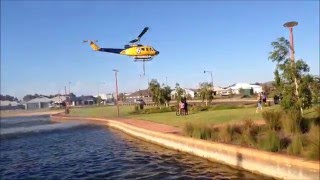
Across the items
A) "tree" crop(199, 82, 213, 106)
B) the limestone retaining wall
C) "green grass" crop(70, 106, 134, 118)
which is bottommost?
the limestone retaining wall

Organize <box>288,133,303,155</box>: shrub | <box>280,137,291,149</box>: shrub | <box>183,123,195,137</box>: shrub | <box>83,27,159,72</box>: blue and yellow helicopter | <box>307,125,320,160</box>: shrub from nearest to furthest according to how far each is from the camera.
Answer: <box>307,125,320,160</box>: shrub, <box>288,133,303,155</box>: shrub, <box>280,137,291,149</box>: shrub, <box>183,123,195,137</box>: shrub, <box>83,27,159,72</box>: blue and yellow helicopter

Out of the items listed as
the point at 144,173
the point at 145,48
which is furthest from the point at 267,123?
the point at 145,48

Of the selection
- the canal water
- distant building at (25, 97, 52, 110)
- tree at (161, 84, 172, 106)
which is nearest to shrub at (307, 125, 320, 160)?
the canal water

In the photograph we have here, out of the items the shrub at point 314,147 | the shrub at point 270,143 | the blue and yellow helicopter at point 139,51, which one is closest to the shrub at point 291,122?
the shrub at point 270,143

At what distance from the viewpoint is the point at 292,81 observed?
21.9 meters

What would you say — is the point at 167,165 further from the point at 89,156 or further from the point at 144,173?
the point at 89,156

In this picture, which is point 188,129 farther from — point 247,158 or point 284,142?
point 284,142

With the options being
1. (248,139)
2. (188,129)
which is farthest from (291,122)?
(188,129)

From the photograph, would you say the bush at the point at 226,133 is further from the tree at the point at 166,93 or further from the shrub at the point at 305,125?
the tree at the point at 166,93

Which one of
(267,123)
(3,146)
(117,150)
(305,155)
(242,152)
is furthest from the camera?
(3,146)

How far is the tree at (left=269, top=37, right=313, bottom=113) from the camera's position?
21.3 m

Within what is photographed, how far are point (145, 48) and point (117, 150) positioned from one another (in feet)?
67.6

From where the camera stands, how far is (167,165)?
18.5 m

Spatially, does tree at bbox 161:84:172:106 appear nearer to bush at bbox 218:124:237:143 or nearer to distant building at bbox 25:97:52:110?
bush at bbox 218:124:237:143
